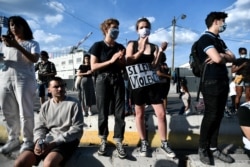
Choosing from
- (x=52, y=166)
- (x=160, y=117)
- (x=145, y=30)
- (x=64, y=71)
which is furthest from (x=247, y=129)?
(x=64, y=71)

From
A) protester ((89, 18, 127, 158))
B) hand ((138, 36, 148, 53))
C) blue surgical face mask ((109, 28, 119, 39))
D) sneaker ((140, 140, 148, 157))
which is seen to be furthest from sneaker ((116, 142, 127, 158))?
blue surgical face mask ((109, 28, 119, 39))

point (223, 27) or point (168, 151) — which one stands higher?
point (223, 27)

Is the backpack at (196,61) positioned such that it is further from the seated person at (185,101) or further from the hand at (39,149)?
the seated person at (185,101)

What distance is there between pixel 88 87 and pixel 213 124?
13.2ft

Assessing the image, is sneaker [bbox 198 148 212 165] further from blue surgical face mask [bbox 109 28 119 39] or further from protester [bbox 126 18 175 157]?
blue surgical face mask [bbox 109 28 119 39]

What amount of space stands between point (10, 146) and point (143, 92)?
6.70 ft

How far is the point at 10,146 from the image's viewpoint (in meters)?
3.82

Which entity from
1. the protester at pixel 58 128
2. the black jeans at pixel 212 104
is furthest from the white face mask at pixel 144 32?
the protester at pixel 58 128

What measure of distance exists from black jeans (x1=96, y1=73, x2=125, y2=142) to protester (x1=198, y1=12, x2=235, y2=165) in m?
1.10

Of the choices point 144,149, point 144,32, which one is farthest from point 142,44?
point 144,149

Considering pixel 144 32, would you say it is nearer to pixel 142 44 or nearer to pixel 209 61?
pixel 142 44

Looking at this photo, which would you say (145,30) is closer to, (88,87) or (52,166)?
(52,166)

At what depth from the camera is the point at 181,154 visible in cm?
414

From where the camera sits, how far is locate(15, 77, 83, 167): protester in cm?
332
